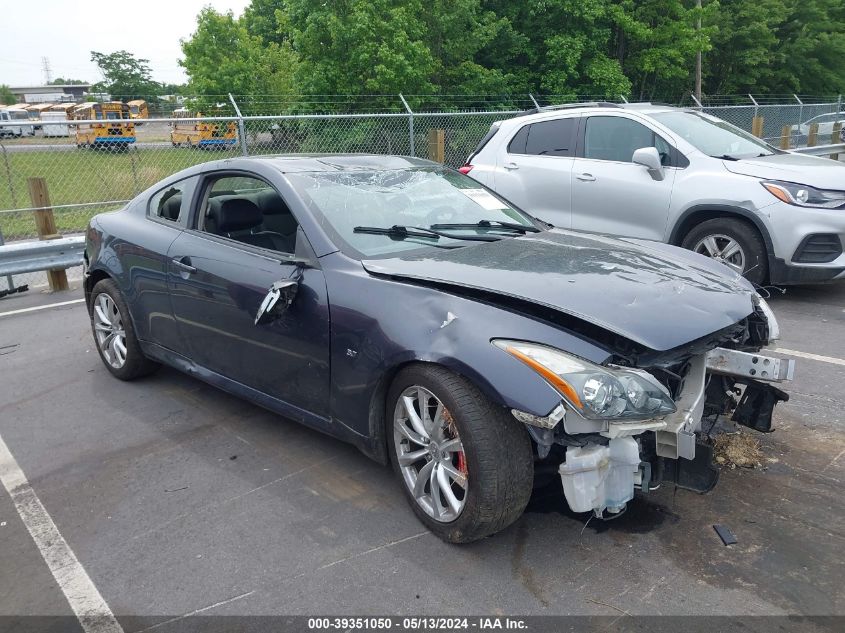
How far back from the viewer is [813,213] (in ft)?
20.6

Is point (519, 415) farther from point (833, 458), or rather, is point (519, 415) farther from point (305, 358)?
point (833, 458)

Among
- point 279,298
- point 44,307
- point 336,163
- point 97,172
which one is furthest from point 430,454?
point 97,172

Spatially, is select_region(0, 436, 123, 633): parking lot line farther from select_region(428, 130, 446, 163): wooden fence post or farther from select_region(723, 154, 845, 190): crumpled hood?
select_region(428, 130, 446, 163): wooden fence post

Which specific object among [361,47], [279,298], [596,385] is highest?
[361,47]

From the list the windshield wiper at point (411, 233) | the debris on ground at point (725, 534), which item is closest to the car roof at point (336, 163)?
the windshield wiper at point (411, 233)

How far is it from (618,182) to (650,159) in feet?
1.47

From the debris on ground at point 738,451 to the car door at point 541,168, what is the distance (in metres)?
4.12

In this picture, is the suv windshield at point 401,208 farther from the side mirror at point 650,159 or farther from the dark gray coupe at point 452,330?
the side mirror at point 650,159

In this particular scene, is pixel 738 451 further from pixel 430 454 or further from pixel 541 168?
pixel 541 168

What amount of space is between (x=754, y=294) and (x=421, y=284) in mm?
1710

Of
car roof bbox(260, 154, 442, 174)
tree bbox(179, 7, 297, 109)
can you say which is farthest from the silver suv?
tree bbox(179, 7, 297, 109)

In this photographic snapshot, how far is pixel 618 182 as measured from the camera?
7.21 meters

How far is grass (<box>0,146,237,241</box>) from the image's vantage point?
12641 mm

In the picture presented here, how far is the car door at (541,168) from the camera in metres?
7.68
